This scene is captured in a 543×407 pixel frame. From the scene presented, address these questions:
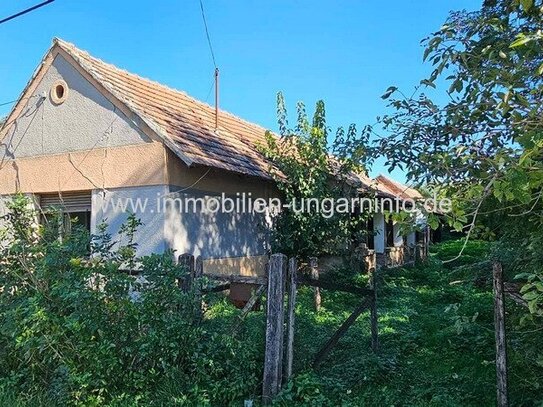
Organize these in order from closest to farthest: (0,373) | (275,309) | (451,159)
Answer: (451,159) → (275,309) → (0,373)

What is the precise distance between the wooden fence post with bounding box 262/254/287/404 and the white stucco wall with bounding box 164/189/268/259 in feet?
14.2

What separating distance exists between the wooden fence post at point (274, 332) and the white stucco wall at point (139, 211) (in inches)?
168

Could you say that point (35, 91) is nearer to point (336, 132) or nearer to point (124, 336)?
point (336, 132)

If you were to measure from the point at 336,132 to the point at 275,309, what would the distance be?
21.2 ft

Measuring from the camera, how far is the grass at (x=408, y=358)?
180 inches

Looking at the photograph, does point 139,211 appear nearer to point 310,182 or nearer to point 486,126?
point 310,182

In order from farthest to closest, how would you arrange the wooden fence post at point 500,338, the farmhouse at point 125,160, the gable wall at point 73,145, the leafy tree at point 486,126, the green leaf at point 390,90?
the gable wall at point 73,145
the farmhouse at point 125,160
the green leaf at point 390,90
the wooden fence post at point 500,338
the leafy tree at point 486,126

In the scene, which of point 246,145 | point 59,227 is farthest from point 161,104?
point 59,227

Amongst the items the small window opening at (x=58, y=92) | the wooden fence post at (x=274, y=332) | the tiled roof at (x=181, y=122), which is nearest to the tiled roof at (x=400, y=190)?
the wooden fence post at (x=274, y=332)

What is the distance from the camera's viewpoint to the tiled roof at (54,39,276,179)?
8.70 m

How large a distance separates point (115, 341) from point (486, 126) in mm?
4359

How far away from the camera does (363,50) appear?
26.7 ft

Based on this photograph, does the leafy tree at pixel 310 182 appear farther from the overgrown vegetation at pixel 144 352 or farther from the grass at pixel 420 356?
the overgrown vegetation at pixel 144 352

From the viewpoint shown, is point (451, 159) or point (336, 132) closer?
point (451, 159)
